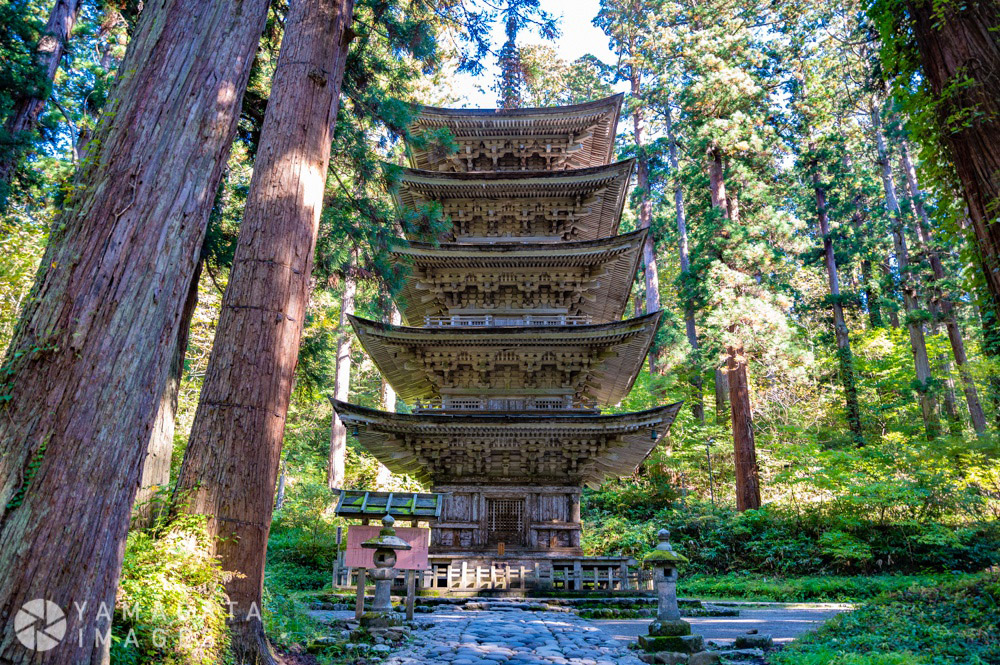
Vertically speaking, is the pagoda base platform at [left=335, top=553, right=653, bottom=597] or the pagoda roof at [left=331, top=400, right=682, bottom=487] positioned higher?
the pagoda roof at [left=331, top=400, right=682, bottom=487]

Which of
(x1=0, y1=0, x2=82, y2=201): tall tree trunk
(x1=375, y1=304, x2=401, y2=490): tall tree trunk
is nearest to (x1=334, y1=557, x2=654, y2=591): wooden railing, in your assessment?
(x1=375, y1=304, x2=401, y2=490): tall tree trunk

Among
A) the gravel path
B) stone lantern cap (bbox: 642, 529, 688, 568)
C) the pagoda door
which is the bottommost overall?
the gravel path

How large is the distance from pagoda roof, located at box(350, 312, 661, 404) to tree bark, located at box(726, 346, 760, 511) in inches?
221

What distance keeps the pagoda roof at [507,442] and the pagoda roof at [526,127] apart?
6.80m

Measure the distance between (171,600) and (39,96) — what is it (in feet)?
33.7

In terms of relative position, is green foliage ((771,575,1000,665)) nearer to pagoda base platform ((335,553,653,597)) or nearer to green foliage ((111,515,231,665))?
green foliage ((111,515,231,665))

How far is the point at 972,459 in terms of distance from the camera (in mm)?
15148

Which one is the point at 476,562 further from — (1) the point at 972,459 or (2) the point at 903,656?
(1) the point at 972,459

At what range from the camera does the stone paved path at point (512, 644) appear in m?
5.28

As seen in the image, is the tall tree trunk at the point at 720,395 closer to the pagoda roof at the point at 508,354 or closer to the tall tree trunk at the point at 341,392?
the pagoda roof at the point at 508,354

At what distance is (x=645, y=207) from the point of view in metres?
26.6

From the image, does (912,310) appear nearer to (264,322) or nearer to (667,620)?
(667,620)

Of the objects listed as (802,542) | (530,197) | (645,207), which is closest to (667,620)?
(530,197)

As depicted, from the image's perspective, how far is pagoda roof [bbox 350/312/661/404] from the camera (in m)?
12.1
